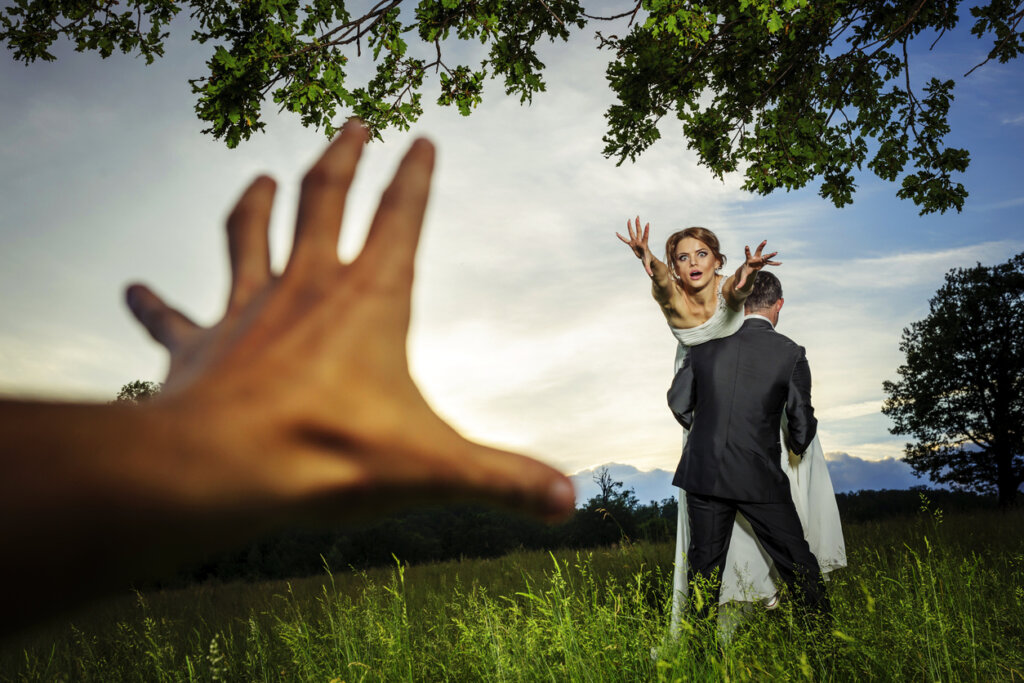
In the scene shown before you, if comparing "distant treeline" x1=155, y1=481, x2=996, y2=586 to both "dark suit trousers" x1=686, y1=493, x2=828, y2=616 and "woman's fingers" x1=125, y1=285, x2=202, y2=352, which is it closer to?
"dark suit trousers" x1=686, y1=493, x2=828, y2=616

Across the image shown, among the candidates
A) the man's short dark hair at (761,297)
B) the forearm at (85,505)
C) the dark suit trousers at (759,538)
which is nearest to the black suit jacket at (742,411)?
the dark suit trousers at (759,538)

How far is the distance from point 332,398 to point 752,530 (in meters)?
4.74

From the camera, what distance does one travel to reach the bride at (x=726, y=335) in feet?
15.5

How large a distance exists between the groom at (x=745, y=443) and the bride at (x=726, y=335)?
19 centimetres

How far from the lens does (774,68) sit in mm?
9766

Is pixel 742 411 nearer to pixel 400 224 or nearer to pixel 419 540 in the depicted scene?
pixel 400 224

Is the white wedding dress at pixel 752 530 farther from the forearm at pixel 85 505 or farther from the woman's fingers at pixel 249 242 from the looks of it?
the forearm at pixel 85 505

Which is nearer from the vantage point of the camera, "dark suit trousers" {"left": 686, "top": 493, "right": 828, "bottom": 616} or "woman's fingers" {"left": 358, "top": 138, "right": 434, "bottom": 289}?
"woman's fingers" {"left": 358, "top": 138, "right": 434, "bottom": 289}

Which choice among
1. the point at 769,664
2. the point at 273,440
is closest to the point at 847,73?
the point at 769,664

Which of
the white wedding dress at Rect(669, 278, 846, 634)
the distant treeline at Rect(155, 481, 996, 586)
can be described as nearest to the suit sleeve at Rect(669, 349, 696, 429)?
the white wedding dress at Rect(669, 278, 846, 634)

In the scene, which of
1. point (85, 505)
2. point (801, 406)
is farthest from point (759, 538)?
point (85, 505)

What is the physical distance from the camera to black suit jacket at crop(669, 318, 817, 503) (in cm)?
453

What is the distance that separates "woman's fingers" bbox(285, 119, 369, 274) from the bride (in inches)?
153

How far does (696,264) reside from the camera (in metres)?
5.28
